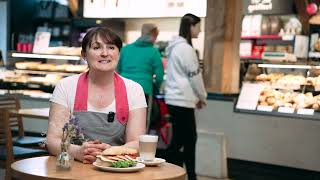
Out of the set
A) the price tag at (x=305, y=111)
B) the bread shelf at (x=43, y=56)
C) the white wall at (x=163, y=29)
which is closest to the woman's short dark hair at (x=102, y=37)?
the price tag at (x=305, y=111)

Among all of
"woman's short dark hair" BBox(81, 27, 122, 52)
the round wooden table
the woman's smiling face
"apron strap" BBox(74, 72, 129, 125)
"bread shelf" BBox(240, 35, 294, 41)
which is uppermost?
"bread shelf" BBox(240, 35, 294, 41)

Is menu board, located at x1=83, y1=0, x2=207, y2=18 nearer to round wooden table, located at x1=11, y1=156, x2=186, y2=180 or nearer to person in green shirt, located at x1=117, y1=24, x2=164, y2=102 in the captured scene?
person in green shirt, located at x1=117, y1=24, x2=164, y2=102

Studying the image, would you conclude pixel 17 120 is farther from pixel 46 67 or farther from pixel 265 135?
pixel 265 135

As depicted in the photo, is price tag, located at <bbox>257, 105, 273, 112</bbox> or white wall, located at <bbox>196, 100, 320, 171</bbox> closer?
white wall, located at <bbox>196, 100, 320, 171</bbox>

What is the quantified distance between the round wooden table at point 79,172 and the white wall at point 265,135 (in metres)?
3.42

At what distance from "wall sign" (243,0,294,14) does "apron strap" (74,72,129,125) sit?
13.8 ft

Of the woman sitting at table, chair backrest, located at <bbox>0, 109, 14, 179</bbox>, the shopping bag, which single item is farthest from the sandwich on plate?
the shopping bag

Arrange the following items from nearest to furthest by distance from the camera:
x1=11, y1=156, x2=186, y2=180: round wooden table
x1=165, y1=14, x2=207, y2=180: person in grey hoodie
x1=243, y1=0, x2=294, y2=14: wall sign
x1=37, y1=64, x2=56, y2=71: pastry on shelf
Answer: x1=11, y1=156, x2=186, y2=180: round wooden table → x1=165, y1=14, x2=207, y2=180: person in grey hoodie → x1=243, y1=0, x2=294, y2=14: wall sign → x1=37, y1=64, x2=56, y2=71: pastry on shelf

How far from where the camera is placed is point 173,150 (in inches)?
221

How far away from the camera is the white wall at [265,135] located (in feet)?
18.4

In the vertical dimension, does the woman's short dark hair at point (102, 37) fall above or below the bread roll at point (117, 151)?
above

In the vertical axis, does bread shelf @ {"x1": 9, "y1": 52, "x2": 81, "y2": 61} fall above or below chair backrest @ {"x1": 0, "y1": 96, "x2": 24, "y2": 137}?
above

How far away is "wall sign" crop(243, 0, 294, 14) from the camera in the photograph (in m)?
6.94

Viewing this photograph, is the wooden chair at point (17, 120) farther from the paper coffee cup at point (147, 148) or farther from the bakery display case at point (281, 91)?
the paper coffee cup at point (147, 148)
